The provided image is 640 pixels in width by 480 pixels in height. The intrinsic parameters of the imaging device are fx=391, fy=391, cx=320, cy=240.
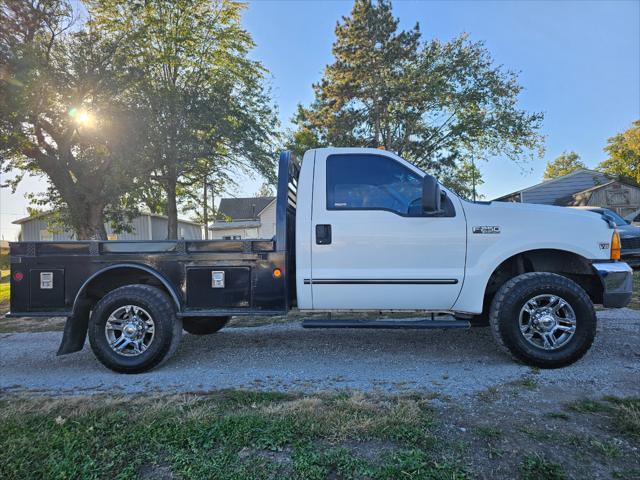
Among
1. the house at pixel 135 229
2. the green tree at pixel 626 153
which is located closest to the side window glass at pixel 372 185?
the house at pixel 135 229

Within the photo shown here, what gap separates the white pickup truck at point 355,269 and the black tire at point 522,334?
0.01 metres

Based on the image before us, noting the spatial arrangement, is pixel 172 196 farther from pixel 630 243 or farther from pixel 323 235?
pixel 630 243

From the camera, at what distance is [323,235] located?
394 cm

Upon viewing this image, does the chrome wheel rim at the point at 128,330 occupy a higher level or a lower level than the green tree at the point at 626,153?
lower

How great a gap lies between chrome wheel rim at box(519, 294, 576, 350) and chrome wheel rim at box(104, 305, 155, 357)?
3.70 m

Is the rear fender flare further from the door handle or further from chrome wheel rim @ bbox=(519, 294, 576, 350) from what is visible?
chrome wheel rim @ bbox=(519, 294, 576, 350)

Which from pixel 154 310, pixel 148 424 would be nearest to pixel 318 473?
pixel 148 424

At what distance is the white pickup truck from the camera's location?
3.78m

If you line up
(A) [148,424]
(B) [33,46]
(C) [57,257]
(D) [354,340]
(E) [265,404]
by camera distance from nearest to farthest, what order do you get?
(A) [148,424] < (E) [265,404] < (C) [57,257] < (D) [354,340] < (B) [33,46]

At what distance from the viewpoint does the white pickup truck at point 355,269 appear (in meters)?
3.78

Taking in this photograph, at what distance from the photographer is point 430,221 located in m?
3.89

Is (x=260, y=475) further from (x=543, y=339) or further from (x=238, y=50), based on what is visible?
(x=238, y=50)

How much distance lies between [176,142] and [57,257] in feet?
38.4

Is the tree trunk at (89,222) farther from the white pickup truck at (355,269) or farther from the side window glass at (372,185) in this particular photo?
the side window glass at (372,185)
